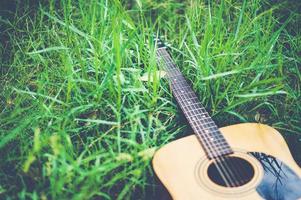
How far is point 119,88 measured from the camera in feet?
6.19

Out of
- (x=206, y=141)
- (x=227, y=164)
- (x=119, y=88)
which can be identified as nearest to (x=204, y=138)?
(x=206, y=141)

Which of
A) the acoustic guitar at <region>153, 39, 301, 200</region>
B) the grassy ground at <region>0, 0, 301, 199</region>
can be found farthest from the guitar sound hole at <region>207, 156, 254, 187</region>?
the grassy ground at <region>0, 0, 301, 199</region>

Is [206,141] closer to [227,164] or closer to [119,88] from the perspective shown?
[227,164]

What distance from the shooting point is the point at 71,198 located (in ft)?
5.05

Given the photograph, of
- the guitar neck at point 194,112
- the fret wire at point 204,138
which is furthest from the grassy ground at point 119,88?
the fret wire at point 204,138

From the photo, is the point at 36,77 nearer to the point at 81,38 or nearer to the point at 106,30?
the point at 81,38

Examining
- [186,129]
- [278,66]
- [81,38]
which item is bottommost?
[186,129]

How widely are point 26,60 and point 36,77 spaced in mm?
124

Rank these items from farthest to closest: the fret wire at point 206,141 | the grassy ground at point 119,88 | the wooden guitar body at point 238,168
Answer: the grassy ground at point 119,88, the fret wire at point 206,141, the wooden guitar body at point 238,168

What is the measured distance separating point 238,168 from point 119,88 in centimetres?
65

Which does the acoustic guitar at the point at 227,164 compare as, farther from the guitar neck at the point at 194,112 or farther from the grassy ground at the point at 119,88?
the grassy ground at the point at 119,88

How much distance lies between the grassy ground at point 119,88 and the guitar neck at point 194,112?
0.25 feet

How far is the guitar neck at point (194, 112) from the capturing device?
68.5 inches

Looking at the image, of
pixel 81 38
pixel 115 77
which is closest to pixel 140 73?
pixel 115 77
